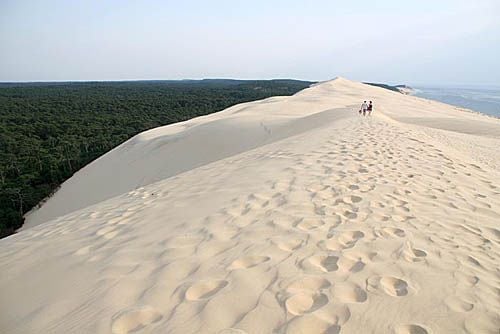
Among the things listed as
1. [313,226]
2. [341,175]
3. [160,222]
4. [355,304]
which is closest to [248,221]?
[313,226]

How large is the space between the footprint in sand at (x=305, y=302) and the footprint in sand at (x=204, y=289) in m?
0.50

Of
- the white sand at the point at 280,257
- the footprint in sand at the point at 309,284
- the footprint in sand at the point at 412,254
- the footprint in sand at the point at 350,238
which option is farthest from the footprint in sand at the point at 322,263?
the footprint in sand at the point at 412,254

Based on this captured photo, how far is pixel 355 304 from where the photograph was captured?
7.08 feet

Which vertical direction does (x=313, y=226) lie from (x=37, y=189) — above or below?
above

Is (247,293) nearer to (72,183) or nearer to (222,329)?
(222,329)

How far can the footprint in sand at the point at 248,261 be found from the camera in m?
2.70

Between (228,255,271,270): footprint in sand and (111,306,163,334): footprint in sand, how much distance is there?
676mm

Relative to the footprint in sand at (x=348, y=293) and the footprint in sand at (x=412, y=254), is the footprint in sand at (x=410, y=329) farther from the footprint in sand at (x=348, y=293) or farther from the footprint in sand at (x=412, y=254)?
the footprint in sand at (x=412, y=254)

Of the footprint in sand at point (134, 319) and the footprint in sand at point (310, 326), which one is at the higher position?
the footprint in sand at point (310, 326)

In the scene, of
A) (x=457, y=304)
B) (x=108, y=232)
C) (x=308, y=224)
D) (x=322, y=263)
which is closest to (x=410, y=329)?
(x=457, y=304)

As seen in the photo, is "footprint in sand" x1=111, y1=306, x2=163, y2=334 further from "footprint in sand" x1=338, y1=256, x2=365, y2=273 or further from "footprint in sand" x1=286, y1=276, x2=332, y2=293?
"footprint in sand" x1=338, y1=256, x2=365, y2=273

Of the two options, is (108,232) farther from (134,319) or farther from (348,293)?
(348,293)

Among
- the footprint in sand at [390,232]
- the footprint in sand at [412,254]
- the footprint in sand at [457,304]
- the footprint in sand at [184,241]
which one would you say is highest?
the footprint in sand at [457,304]

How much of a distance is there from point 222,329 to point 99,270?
1416mm
